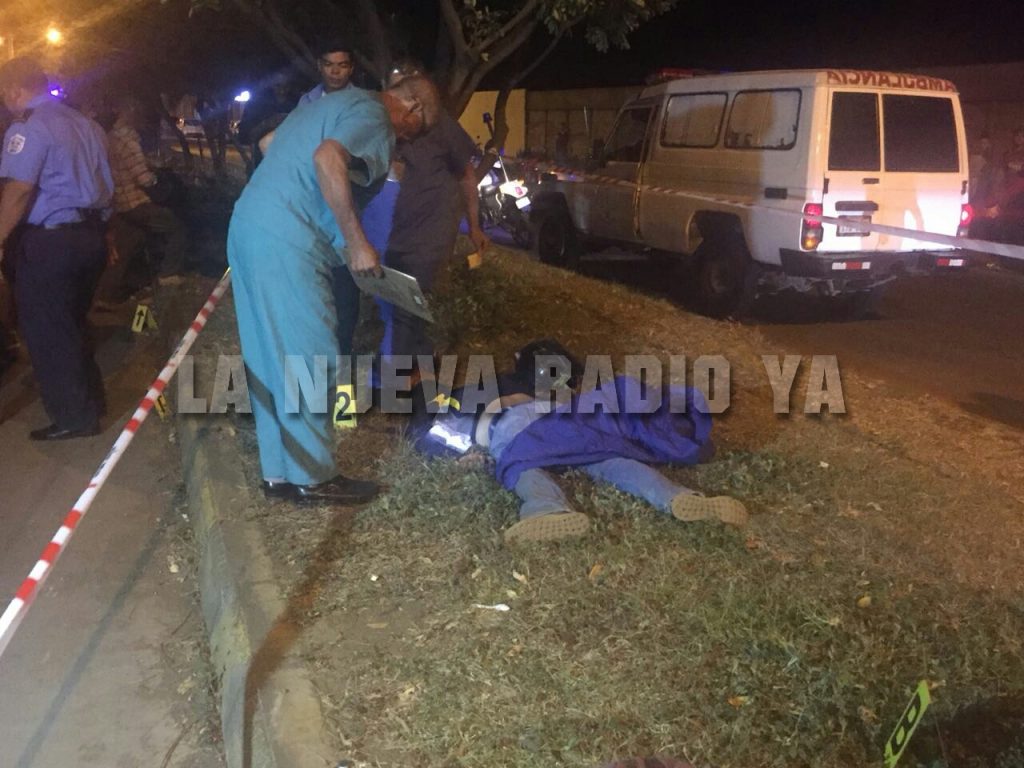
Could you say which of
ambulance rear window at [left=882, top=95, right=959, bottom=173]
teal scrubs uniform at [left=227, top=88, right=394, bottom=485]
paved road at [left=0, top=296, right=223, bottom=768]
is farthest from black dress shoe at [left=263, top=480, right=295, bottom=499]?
ambulance rear window at [left=882, top=95, right=959, bottom=173]

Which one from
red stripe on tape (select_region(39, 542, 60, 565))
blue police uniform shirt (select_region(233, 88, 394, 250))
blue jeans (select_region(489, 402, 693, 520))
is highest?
blue police uniform shirt (select_region(233, 88, 394, 250))

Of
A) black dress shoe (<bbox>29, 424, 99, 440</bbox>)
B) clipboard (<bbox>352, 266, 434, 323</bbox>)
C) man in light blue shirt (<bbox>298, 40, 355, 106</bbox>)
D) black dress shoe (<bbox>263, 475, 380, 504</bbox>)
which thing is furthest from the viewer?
black dress shoe (<bbox>29, 424, 99, 440</bbox>)

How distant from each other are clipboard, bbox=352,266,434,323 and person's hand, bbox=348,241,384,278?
0.17 feet

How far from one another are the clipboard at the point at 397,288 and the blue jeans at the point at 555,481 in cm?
61

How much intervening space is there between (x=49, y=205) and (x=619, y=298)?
476 centimetres

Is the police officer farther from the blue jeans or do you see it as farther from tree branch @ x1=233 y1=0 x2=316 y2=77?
tree branch @ x1=233 y1=0 x2=316 y2=77

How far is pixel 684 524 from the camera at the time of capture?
153 inches

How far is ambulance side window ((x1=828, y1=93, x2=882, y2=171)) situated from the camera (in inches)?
309

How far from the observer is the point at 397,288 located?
12.8ft

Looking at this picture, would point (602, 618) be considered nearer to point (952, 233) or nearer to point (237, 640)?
point (237, 640)

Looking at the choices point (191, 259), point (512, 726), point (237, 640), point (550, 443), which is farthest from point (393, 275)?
point (191, 259)

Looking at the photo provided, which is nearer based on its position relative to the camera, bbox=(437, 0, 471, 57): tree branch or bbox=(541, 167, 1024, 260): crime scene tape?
bbox=(541, 167, 1024, 260): crime scene tape

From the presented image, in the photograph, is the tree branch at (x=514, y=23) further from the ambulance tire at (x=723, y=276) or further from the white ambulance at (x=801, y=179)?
the ambulance tire at (x=723, y=276)

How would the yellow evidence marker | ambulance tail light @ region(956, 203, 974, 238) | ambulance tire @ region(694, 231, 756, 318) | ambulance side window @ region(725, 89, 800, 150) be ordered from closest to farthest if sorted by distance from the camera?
the yellow evidence marker → ambulance side window @ region(725, 89, 800, 150) → ambulance tail light @ region(956, 203, 974, 238) → ambulance tire @ region(694, 231, 756, 318)
